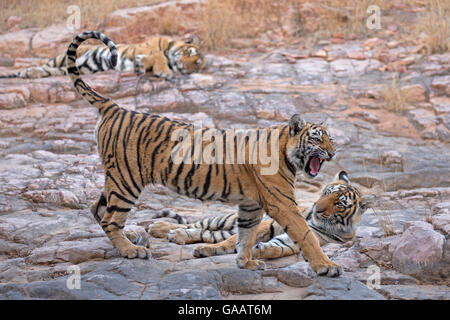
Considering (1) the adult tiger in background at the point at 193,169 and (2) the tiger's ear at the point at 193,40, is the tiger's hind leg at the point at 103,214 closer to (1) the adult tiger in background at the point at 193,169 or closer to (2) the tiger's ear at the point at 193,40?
(1) the adult tiger in background at the point at 193,169

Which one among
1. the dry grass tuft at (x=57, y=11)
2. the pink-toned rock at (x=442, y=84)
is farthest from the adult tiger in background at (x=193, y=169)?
the dry grass tuft at (x=57, y=11)

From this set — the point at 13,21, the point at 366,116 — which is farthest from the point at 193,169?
the point at 13,21

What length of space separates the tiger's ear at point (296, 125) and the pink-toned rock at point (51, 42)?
700 centimetres

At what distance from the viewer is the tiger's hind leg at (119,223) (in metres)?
4.62

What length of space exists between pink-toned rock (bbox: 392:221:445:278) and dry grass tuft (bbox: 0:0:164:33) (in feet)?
26.4

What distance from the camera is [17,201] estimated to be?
620 cm

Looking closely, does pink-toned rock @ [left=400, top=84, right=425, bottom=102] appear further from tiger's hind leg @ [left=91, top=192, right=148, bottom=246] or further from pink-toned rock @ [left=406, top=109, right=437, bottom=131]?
tiger's hind leg @ [left=91, top=192, right=148, bottom=246]

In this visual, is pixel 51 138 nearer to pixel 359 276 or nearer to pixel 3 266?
pixel 3 266

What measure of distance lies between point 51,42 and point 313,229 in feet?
23.4

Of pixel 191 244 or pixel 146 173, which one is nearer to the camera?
pixel 146 173

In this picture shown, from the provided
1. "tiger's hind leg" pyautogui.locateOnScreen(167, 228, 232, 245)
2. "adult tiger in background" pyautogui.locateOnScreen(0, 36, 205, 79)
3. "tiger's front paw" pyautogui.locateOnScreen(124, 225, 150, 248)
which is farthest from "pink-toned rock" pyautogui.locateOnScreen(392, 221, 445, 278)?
"adult tiger in background" pyautogui.locateOnScreen(0, 36, 205, 79)

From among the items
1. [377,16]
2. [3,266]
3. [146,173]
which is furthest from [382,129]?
[3,266]

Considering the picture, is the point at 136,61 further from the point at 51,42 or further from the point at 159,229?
the point at 159,229
